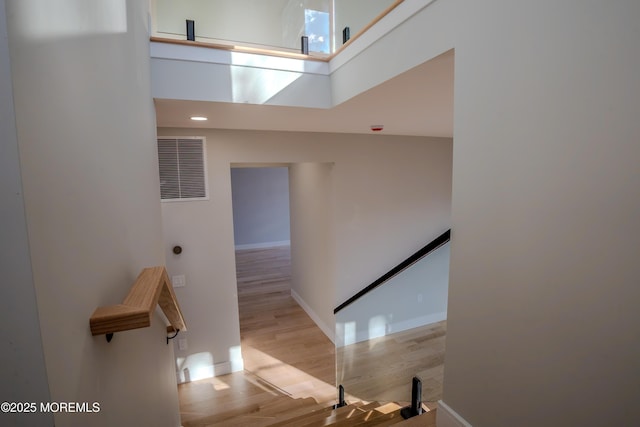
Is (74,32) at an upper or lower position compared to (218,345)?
upper

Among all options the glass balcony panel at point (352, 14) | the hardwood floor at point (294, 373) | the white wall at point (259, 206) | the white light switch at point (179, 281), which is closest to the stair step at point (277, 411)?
the hardwood floor at point (294, 373)

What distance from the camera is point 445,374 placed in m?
1.37

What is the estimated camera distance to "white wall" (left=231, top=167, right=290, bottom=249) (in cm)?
844

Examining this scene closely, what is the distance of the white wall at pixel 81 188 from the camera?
0.50 meters

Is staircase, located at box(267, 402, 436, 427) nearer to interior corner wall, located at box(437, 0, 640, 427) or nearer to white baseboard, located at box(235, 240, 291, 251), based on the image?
interior corner wall, located at box(437, 0, 640, 427)

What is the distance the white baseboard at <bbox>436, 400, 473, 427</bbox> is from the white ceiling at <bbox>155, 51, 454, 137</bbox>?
4.98ft

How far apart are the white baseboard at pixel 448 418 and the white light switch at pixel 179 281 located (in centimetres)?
269

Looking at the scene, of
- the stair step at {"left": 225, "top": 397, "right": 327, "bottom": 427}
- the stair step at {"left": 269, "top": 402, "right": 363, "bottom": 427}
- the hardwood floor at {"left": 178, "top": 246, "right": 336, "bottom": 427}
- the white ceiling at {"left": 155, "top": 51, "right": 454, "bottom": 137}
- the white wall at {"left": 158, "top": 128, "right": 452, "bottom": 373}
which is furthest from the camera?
the white wall at {"left": 158, "top": 128, "right": 452, "bottom": 373}

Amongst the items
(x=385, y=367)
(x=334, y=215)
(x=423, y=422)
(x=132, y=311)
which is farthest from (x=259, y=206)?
(x=132, y=311)

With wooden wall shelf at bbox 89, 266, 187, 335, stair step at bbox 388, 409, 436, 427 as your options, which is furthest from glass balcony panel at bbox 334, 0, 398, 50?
stair step at bbox 388, 409, 436, 427

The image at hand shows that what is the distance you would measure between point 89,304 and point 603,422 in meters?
→ 1.34

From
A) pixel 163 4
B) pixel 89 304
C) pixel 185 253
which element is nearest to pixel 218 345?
pixel 185 253

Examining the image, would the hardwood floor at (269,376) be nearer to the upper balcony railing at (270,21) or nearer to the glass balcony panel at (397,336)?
the glass balcony panel at (397,336)

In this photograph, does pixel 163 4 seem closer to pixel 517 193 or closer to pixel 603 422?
pixel 517 193
